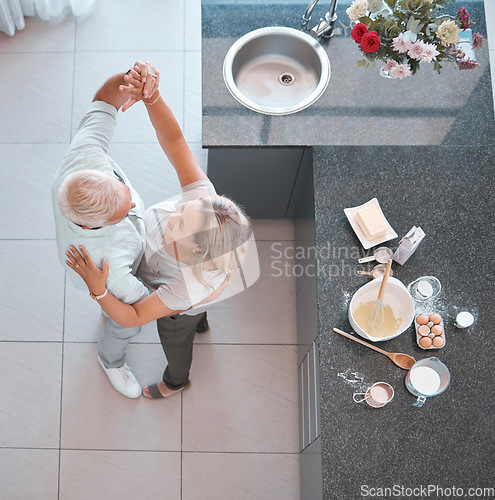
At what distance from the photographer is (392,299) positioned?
6.13 feet

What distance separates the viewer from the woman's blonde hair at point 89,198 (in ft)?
4.87

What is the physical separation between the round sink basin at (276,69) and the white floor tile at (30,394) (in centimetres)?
137

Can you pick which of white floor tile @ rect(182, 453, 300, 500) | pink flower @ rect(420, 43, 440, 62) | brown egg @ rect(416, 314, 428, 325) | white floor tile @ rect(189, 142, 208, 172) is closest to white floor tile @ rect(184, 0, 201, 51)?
white floor tile @ rect(189, 142, 208, 172)

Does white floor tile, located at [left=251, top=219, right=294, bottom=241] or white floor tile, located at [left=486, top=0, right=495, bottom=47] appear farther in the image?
white floor tile, located at [left=486, top=0, right=495, bottom=47]

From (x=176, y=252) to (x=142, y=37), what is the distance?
6.17ft

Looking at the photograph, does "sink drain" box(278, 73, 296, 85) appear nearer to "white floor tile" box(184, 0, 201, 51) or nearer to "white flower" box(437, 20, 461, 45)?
"white flower" box(437, 20, 461, 45)

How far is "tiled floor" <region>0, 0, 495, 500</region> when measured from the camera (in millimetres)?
2342

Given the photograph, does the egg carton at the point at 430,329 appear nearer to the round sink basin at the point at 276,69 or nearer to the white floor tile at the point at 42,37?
the round sink basin at the point at 276,69

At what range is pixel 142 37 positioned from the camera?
3070mm

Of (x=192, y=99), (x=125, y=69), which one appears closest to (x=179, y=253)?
(x=192, y=99)

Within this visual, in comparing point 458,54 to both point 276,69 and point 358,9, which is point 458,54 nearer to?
point 358,9

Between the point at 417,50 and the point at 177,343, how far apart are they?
1302 mm

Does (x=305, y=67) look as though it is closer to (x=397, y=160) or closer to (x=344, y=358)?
(x=397, y=160)

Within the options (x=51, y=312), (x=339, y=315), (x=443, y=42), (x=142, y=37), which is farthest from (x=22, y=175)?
(x=443, y=42)
